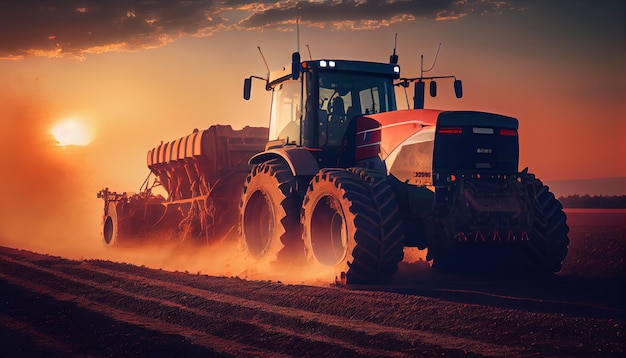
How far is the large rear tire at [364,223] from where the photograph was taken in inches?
415

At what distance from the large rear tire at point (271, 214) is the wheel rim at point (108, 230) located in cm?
762

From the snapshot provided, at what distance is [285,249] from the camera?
1278cm

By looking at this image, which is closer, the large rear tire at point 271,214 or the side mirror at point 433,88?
the large rear tire at point 271,214

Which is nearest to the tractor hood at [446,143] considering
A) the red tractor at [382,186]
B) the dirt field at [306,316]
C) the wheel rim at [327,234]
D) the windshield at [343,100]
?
the red tractor at [382,186]

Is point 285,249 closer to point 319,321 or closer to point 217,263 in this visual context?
point 217,263

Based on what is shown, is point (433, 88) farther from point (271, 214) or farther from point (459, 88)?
point (271, 214)

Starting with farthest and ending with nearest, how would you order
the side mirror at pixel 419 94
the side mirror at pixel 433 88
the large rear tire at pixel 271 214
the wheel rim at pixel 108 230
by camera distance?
the wheel rim at pixel 108 230 → the side mirror at pixel 419 94 → the side mirror at pixel 433 88 → the large rear tire at pixel 271 214

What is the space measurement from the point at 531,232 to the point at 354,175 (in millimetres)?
2820

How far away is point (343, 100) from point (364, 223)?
3407 mm

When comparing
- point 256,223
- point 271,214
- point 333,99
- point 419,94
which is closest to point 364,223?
point 271,214

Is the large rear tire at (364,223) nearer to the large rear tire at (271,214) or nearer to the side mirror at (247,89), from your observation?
the large rear tire at (271,214)

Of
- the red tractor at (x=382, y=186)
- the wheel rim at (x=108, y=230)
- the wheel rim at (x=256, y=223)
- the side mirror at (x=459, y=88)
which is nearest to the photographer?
the red tractor at (x=382, y=186)

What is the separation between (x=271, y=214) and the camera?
13.5 m

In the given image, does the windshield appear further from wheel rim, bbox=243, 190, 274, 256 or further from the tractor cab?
wheel rim, bbox=243, 190, 274, 256
